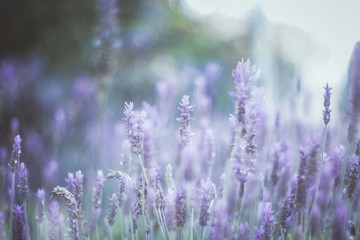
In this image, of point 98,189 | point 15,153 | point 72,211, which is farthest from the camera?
point 98,189

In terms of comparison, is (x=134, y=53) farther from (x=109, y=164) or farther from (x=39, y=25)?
(x=109, y=164)

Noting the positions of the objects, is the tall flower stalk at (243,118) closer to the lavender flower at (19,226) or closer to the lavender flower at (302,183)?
the lavender flower at (302,183)

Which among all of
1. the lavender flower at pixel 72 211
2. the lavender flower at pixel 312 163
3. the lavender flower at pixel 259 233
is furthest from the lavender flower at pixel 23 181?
the lavender flower at pixel 312 163

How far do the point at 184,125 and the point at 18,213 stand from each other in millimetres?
811

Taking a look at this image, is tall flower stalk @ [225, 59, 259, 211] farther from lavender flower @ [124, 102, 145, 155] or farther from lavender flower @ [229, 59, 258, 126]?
lavender flower @ [124, 102, 145, 155]

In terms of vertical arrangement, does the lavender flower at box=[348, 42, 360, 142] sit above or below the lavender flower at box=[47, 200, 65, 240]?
above

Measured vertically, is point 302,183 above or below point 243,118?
below

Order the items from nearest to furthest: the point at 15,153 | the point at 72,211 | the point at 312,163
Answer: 1. the point at 312,163
2. the point at 72,211
3. the point at 15,153

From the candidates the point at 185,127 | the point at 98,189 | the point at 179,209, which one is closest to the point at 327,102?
the point at 185,127

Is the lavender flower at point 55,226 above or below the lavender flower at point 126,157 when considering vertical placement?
below

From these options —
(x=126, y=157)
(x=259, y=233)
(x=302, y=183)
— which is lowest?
(x=259, y=233)

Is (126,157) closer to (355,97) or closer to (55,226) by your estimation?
(55,226)

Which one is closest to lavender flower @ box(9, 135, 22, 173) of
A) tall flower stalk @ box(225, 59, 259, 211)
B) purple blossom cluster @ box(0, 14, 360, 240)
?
purple blossom cluster @ box(0, 14, 360, 240)

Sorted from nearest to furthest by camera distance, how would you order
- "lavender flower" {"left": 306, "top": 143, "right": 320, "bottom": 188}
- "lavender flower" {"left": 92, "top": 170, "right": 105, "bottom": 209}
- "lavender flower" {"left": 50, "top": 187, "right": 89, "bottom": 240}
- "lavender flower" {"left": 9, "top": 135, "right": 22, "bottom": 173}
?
"lavender flower" {"left": 306, "top": 143, "right": 320, "bottom": 188}
"lavender flower" {"left": 50, "top": 187, "right": 89, "bottom": 240}
"lavender flower" {"left": 9, "top": 135, "right": 22, "bottom": 173}
"lavender flower" {"left": 92, "top": 170, "right": 105, "bottom": 209}
